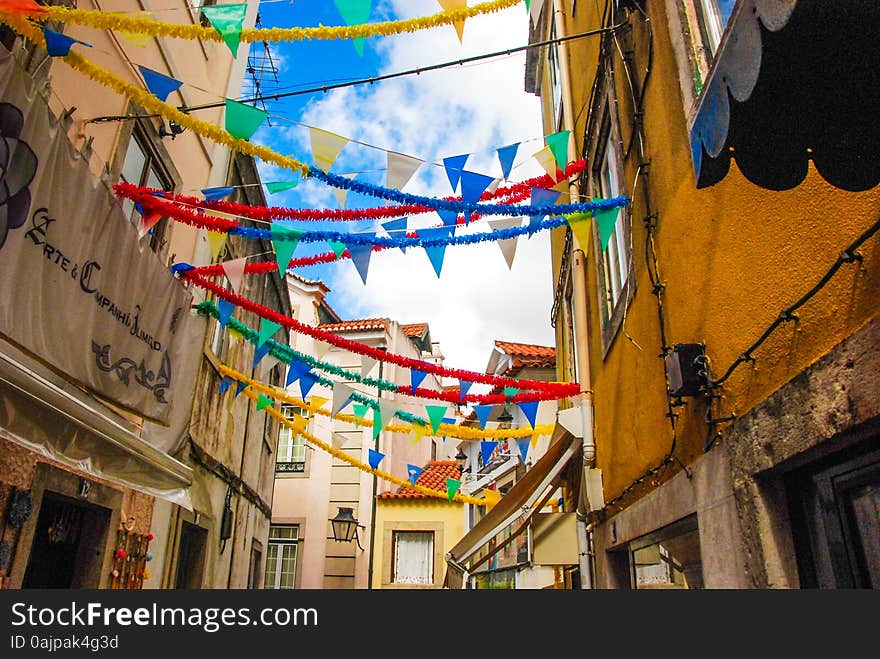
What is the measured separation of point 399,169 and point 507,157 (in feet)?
2.93

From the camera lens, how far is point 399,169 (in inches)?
183

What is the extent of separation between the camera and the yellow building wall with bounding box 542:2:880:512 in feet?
6.98

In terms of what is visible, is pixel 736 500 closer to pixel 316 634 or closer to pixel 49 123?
pixel 316 634

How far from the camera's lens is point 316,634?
1923 mm

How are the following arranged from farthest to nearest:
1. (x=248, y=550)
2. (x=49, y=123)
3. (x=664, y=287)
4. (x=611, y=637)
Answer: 1. (x=248, y=550)
2. (x=664, y=287)
3. (x=49, y=123)
4. (x=611, y=637)

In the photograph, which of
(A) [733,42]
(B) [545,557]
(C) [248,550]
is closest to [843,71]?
(A) [733,42]

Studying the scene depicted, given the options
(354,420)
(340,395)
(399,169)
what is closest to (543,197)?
(399,169)

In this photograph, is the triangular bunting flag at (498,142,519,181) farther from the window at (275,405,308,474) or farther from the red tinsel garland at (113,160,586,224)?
the window at (275,405,308,474)

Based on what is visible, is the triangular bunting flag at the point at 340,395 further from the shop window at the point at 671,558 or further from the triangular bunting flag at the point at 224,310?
the shop window at the point at 671,558

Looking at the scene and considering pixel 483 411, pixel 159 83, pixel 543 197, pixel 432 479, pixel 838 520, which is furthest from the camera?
pixel 432 479

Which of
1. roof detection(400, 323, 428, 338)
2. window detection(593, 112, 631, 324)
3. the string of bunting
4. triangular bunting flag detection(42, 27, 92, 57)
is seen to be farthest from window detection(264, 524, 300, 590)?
triangular bunting flag detection(42, 27, 92, 57)

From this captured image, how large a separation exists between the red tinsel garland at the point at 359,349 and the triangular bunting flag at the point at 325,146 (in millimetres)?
2191

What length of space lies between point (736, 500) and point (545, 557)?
431 cm

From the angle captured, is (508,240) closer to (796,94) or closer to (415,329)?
(796,94)
